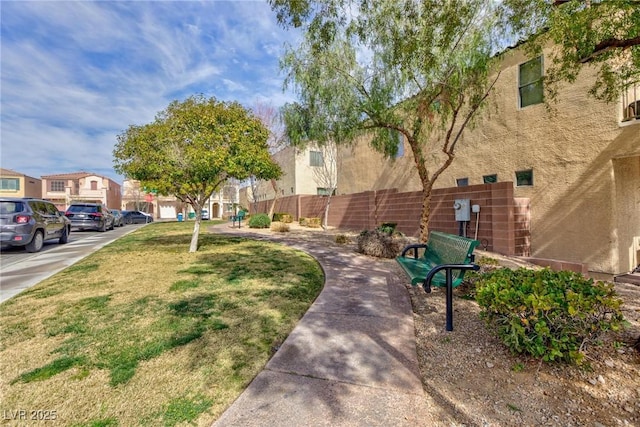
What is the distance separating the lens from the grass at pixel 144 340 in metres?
2.26

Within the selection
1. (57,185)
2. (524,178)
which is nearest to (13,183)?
(57,185)

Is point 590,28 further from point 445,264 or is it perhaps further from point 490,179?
point 490,179

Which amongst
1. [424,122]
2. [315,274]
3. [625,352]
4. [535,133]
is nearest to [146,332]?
[315,274]

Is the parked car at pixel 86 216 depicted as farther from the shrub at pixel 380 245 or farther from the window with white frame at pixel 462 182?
the window with white frame at pixel 462 182

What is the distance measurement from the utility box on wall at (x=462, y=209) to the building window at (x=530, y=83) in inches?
144

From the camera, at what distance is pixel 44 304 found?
4414 millimetres

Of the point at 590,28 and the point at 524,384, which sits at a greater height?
the point at 590,28

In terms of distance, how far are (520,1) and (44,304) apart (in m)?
9.74

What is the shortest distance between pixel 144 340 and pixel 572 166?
35.2 ft

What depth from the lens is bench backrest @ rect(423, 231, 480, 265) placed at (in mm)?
3951

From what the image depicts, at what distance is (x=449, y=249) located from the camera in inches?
187

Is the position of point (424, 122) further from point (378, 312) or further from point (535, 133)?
point (378, 312)

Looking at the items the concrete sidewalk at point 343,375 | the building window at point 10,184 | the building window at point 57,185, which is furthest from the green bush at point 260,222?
the building window at point 57,185

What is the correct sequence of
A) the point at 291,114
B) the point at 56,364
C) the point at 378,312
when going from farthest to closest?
the point at 291,114 → the point at 378,312 → the point at 56,364
